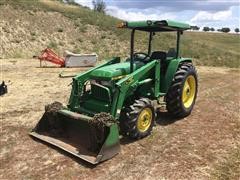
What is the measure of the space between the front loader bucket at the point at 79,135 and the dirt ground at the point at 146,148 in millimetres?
150

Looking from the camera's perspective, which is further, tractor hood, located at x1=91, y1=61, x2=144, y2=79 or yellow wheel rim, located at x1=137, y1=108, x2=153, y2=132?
tractor hood, located at x1=91, y1=61, x2=144, y2=79

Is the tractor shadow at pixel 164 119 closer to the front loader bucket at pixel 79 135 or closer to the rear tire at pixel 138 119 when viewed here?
the rear tire at pixel 138 119

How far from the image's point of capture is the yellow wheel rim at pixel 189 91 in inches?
343

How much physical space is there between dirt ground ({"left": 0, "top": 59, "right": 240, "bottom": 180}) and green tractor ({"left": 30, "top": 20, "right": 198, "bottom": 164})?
24cm

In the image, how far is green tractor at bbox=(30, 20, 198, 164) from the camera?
640 centimetres

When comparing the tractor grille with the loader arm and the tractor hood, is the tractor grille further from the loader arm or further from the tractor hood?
the loader arm

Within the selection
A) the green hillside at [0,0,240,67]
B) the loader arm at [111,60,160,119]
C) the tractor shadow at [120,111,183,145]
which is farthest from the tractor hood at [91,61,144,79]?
the green hillside at [0,0,240,67]

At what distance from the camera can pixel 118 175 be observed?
5.85 m

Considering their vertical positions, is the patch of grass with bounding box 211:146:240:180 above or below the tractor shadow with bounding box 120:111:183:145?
below

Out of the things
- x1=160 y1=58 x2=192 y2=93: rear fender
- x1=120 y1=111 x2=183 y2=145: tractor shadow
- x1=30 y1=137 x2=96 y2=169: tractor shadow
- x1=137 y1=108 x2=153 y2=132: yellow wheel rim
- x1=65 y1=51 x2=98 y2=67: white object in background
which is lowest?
x1=30 y1=137 x2=96 y2=169: tractor shadow

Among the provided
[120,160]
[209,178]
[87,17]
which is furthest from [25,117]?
[87,17]

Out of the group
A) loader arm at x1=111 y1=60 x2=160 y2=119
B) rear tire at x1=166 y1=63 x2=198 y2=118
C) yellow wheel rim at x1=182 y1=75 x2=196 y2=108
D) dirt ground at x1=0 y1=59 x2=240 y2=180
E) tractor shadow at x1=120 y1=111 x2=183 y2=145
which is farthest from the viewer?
yellow wheel rim at x1=182 y1=75 x2=196 y2=108

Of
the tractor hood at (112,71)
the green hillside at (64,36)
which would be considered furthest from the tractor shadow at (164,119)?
the green hillside at (64,36)

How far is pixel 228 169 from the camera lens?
6.07 m
